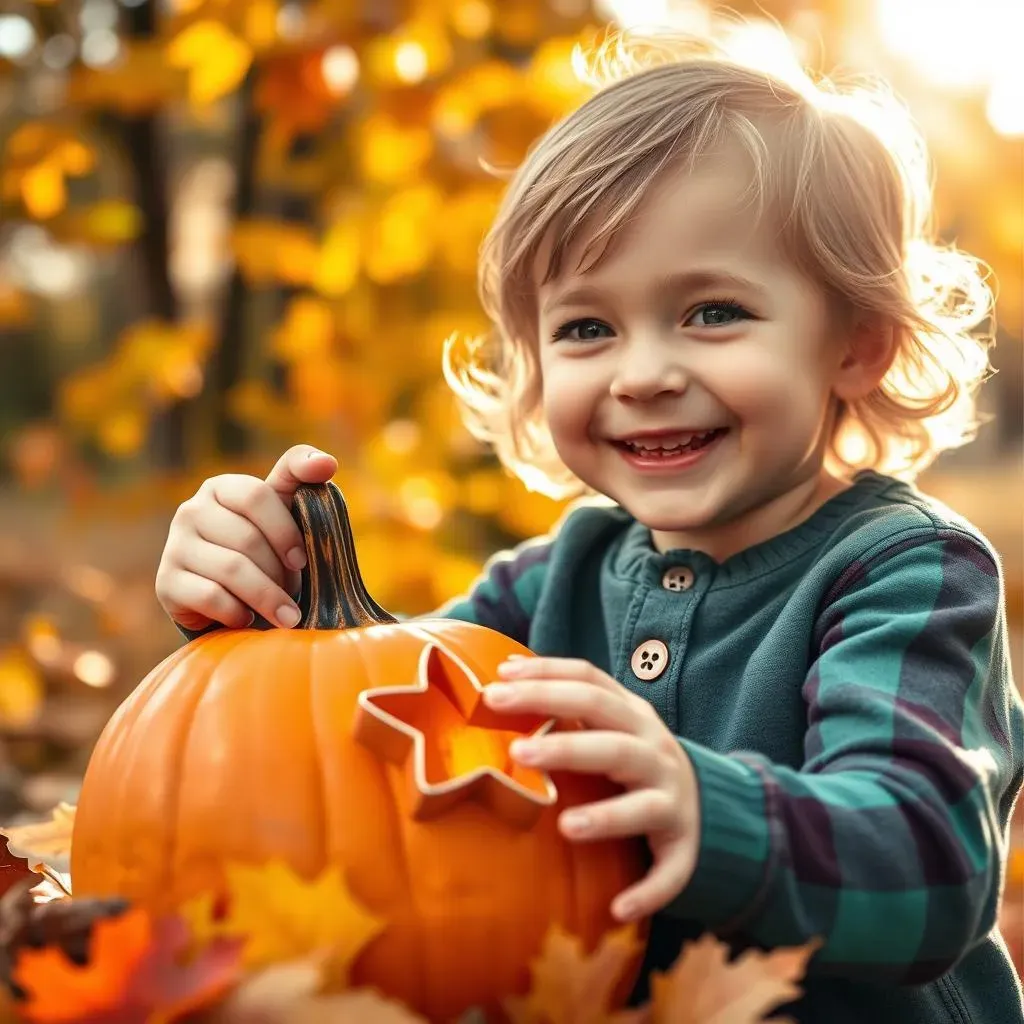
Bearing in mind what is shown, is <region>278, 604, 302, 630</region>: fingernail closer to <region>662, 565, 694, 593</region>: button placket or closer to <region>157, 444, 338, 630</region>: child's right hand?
<region>157, 444, 338, 630</region>: child's right hand

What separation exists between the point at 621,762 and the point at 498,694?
0.38 ft

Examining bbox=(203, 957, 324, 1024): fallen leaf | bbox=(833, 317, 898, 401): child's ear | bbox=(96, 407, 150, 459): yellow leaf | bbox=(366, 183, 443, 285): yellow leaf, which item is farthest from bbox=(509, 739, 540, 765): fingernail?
bbox=(96, 407, 150, 459): yellow leaf

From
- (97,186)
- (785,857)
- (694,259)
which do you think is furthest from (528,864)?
(97,186)

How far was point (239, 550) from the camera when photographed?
1.48 metres

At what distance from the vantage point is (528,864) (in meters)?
1.14

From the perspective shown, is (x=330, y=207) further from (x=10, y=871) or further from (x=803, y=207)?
(x=10, y=871)

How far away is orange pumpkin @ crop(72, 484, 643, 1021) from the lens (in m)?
1.12

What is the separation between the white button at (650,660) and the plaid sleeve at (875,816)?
0.27 m

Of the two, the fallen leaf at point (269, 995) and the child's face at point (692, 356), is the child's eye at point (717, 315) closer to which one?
the child's face at point (692, 356)

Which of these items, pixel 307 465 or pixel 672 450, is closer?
pixel 307 465

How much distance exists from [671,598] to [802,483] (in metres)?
0.22

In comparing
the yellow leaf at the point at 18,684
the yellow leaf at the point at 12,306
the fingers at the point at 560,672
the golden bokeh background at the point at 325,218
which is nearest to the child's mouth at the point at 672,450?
the fingers at the point at 560,672

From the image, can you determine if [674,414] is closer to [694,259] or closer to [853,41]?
[694,259]

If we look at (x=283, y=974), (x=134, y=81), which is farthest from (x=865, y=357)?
(x=134, y=81)
